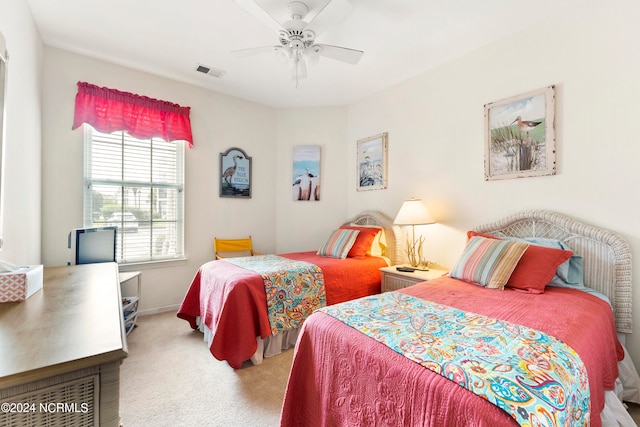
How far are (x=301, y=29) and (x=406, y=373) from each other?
2.30 m

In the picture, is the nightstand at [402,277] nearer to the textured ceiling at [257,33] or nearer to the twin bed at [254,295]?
the twin bed at [254,295]

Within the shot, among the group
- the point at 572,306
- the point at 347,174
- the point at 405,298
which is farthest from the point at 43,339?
the point at 347,174

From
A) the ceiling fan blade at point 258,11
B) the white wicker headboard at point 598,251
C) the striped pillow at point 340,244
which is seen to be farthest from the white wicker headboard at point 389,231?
the ceiling fan blade at point 258,11

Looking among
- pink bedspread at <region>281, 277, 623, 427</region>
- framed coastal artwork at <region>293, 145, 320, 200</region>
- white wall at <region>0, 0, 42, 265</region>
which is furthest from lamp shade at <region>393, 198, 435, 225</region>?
white wall at <region>0, 0, 42, 265</region>

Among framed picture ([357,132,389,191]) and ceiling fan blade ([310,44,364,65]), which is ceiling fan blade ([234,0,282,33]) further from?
framed picture ([357,132,389,191])

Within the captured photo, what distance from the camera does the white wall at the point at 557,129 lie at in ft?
6.47

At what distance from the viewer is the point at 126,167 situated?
320 centimetres

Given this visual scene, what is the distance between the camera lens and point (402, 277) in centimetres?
272

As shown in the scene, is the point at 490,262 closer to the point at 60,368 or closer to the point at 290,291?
the point at 290,291

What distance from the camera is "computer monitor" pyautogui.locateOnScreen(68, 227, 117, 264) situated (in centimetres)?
254

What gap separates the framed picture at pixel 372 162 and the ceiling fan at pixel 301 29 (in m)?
1.47

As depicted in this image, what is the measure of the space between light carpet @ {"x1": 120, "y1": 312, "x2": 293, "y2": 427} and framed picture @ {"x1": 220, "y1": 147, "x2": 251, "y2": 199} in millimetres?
1954

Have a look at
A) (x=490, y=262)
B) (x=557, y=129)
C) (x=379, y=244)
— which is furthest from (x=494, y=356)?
(x=379, y=244)

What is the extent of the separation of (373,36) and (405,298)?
2260mm
